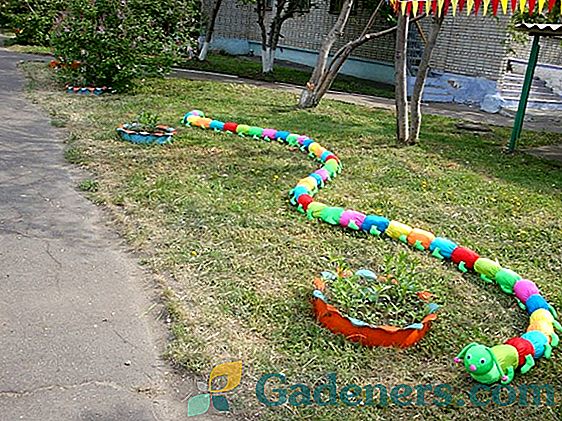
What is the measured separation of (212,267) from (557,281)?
2358 mm

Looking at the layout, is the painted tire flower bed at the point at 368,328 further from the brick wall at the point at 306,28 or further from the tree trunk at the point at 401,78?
the brick wall at the point at 306,28

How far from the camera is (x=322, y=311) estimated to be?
3188 millimetres

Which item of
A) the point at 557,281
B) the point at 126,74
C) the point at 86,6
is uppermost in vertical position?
the point at 86,6

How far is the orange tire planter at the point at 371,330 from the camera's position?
118 inches

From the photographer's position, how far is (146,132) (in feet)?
22.5

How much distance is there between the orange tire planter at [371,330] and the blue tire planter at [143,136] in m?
4.23

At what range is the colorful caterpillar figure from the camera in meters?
2.77

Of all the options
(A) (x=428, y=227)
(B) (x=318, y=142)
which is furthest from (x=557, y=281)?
(B) (x=318, y=142)

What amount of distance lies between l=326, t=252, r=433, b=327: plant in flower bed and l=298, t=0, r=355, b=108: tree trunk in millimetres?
7319

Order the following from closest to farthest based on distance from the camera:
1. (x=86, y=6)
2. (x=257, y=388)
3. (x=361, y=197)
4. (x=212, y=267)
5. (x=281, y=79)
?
(x=257, y=388) → (x=212, y=267) → (x=361, y=197) → (x=86, y=6) → (x=281, y=79)

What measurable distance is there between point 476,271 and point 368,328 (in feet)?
4.52

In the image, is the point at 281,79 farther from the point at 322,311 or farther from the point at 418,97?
the point at 322,311

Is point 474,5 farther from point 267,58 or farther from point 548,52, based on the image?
point 548,52

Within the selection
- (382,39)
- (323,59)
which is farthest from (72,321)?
(382,39)
